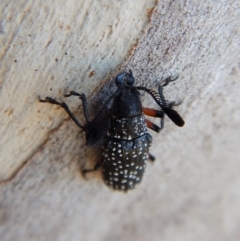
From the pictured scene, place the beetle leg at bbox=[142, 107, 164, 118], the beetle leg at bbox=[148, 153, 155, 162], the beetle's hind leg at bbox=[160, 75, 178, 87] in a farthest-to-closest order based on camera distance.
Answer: the beetle leg at bbox=[148, 153, 155, 162], the beetle leg at bbox=[142, 107, 164, 118], the beetle's hind leg at bbox=[160, 75, 178, 87]

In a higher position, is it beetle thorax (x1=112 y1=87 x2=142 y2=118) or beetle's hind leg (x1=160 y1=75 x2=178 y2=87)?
beetle's hind leg (x1=160 y1=75 x2=178 y2=87)

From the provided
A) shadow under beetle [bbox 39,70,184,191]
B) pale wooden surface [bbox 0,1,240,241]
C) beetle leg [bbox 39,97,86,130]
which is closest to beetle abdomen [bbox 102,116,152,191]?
shadow under beetle [bbox 39,70,184,191]

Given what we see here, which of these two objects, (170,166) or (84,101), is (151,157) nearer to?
(170,166)

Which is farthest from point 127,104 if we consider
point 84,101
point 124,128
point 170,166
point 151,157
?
point 170,166

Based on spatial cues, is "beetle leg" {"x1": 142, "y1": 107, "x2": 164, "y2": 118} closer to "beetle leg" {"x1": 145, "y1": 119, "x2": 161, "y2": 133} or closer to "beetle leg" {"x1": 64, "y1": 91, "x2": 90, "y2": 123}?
"beetle leg" {"x1": 145, "y1": 119, "x2": 161, "y2": 133}

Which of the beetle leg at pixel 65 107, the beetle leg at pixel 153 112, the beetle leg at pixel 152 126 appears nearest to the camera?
the beetle leg at pixel 65 107

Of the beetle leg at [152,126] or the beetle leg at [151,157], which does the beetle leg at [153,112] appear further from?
the beetle leg at [151,157]

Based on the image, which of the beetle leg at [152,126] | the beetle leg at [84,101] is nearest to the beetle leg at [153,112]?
the beetle leg at [152,126]
